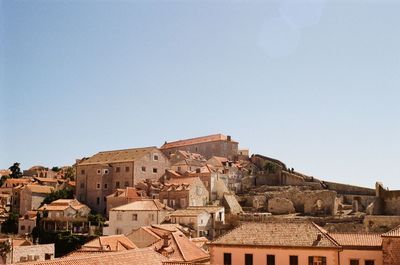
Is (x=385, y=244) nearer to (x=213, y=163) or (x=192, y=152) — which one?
(x=213, y=163)

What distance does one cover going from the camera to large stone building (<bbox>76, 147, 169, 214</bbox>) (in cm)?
8175

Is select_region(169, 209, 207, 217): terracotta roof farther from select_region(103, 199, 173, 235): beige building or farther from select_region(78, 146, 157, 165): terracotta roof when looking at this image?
select_region(78, 146, 157, 165): terracotta roof

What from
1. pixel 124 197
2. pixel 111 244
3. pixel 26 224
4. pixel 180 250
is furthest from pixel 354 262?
pixel 26 224

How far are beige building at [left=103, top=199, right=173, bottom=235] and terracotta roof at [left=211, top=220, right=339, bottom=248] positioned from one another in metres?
33.4

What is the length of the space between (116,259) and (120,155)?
221ft

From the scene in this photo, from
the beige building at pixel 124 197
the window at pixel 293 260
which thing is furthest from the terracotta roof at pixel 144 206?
the window at pixel 293 260

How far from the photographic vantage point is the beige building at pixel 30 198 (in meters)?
86.7

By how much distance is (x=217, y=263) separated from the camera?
29.2 m

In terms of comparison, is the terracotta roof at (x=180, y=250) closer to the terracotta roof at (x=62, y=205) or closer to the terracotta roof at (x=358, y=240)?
the terracotta roof at (x=358, y=240)

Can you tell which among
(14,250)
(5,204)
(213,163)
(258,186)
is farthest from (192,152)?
(14,250)

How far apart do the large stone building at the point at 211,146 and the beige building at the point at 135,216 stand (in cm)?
3659

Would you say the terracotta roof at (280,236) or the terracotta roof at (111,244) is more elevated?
the terracotta roof at (280,236)

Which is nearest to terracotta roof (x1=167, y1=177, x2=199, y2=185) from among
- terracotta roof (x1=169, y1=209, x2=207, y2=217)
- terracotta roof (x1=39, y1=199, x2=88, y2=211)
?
terracotta roof (x1=169, y1=209, x2=207, y2=217)

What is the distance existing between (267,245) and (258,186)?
5825cm
